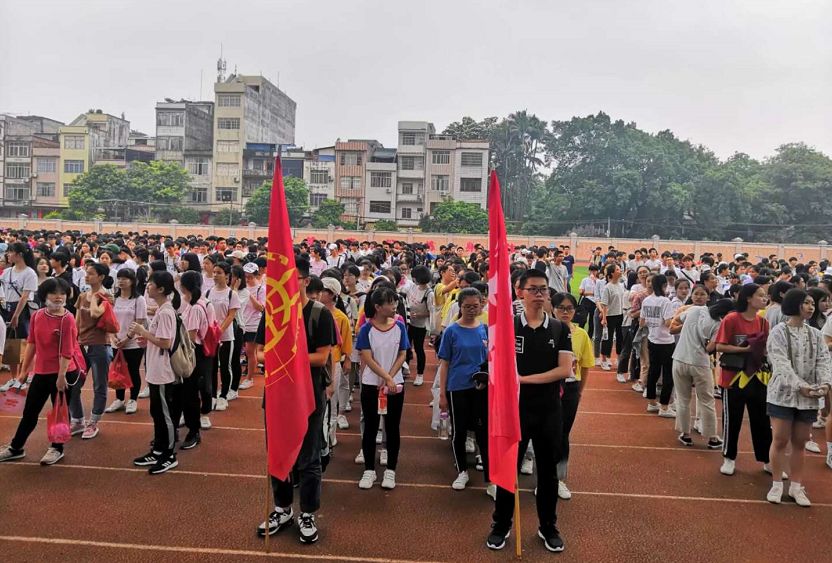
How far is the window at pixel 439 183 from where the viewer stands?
167 feet

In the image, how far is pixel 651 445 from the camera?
680 centimetres

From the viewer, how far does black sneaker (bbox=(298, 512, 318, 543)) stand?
4.36 meters

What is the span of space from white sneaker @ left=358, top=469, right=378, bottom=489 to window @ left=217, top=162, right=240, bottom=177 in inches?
2062

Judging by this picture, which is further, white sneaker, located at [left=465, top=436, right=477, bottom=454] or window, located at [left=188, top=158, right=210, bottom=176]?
window, located at [left=188, top=158, right=210, bottom=176]

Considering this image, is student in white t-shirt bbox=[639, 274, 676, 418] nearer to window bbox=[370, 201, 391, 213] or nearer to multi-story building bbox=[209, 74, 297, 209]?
window bbox=[370, 201, 391, 213]

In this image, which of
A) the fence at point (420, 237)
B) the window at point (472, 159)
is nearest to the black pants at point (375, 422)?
the fence at point (420, 237)

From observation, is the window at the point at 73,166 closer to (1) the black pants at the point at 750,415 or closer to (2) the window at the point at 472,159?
(2) the window at the point at 472,159

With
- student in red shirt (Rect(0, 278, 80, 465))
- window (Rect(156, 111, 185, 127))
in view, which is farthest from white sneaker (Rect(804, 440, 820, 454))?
window (Rect(156, 111, 185, 127))

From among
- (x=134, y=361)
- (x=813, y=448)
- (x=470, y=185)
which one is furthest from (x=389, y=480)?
(x=470, y=185)

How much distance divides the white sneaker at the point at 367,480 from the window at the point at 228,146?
52924mm

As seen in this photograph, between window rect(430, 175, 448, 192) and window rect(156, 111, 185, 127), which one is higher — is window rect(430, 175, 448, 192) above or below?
below

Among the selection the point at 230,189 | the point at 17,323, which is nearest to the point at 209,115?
the point at 230,189

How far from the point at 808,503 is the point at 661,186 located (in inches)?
1710

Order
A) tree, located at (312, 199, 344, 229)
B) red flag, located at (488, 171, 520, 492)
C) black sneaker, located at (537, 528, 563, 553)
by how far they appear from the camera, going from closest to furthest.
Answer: red flag, located at (488, 171, 520, 492)
black sneaker, located at (537, 528, 563, 553)
tree, located at (312, 199, 344, 229)
